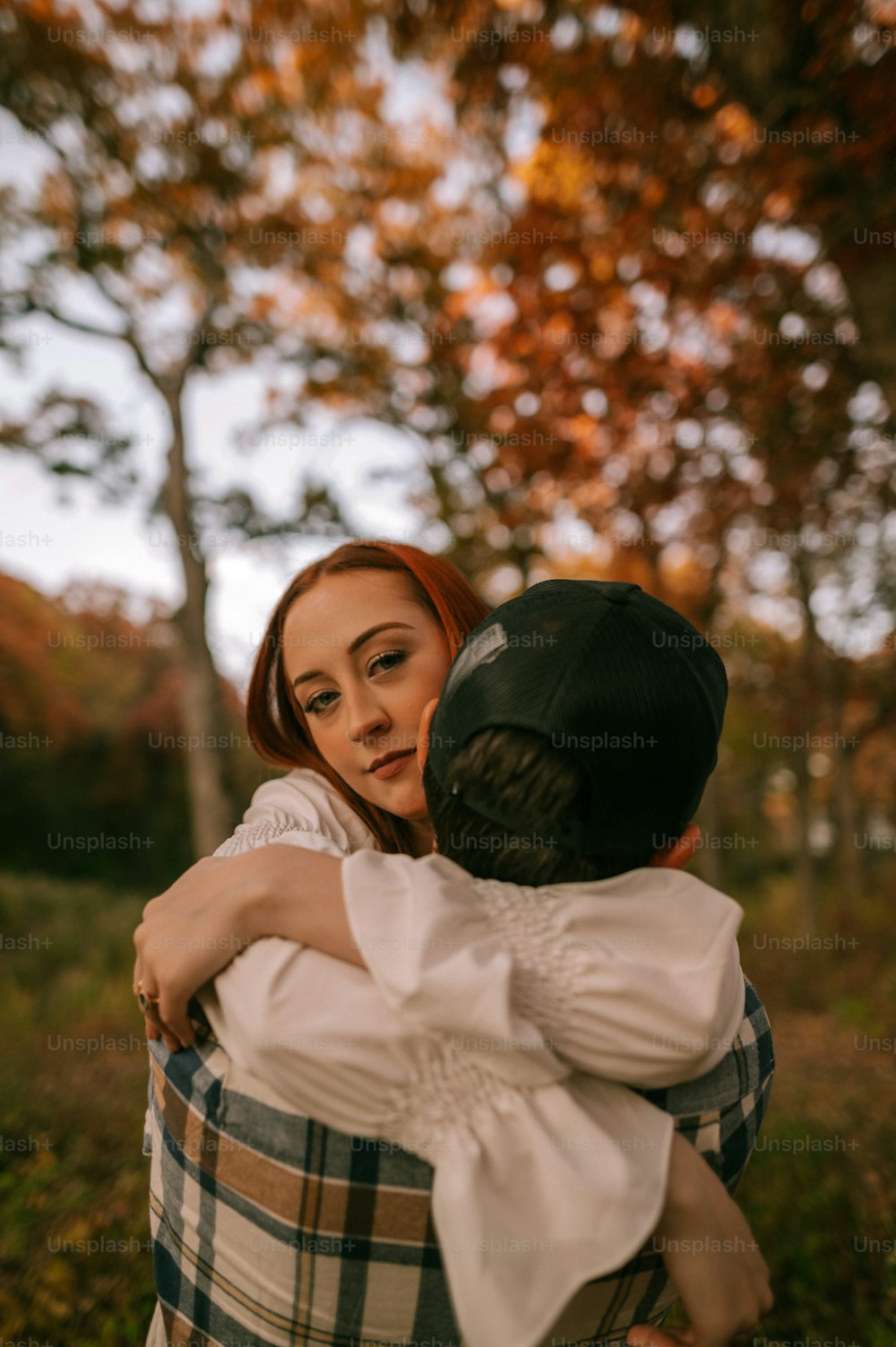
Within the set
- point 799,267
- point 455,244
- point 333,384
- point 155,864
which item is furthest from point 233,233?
point 155,864

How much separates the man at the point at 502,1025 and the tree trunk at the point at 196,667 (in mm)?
6942

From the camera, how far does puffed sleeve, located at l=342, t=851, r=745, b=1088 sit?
100cm

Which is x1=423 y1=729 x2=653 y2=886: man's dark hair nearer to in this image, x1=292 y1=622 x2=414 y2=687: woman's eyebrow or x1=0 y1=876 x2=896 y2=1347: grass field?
x1=292 y1=622 x2=414 y2=687: woman's eyebrow

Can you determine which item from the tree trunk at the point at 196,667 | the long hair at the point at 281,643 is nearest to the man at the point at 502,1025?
the long hair at the point at 281,643

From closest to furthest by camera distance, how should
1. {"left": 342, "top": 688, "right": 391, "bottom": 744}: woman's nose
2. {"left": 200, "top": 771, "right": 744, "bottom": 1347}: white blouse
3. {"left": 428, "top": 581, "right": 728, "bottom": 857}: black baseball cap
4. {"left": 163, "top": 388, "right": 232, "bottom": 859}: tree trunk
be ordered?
{"left": 200, "top": 771, "right": 744, "bottom": 1347}: white blouse → {"left": 428, "top": 581, "right": 728, "bottom": 857}: black baseball cap → {"left": 342, "top": 688, "right": 391, "bottom": 744}: woman's nose → {"left": 163, "top": 388, "right": 232, "bottom": 859}: tree trunk

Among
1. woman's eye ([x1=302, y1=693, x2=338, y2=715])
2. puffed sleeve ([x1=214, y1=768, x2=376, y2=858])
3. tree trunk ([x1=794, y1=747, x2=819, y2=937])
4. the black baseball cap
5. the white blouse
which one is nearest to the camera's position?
the white blouse

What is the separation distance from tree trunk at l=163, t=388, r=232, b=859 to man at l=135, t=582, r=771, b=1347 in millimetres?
6942

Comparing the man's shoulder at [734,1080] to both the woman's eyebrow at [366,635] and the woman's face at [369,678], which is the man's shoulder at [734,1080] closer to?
the woman's face at [369,678]

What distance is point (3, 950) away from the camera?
947 centimetres

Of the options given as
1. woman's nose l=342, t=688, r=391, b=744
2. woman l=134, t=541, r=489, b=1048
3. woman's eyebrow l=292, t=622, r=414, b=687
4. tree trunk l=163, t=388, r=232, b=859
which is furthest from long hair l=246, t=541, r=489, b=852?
tree trunk l=163, t=388, r=232, b=859

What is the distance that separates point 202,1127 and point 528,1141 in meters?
0.52

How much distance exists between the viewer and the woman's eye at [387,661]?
191 centimetres

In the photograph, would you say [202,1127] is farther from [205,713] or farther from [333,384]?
[333,384]

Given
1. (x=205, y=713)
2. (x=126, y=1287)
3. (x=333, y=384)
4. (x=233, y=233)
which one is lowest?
(x=126, y=1287)
